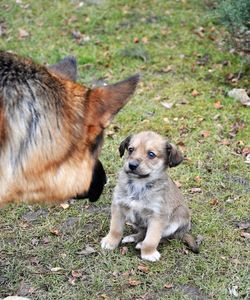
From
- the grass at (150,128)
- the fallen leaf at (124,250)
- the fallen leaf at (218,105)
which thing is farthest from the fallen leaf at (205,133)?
the fallen leaf at (124,250)

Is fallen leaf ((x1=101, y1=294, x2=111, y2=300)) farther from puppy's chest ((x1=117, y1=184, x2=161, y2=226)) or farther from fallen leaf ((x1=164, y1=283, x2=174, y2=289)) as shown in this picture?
puppy's chest ((x1=117, y1=184, x2=161, y2=226))

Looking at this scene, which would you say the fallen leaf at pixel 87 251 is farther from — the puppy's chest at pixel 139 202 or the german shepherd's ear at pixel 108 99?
the german shepherd's ear at pixel 108 99

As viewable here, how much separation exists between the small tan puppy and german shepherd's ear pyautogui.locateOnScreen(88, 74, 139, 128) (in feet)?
4.74

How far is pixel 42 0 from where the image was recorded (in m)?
11.0

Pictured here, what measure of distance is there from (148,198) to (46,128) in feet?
5.97

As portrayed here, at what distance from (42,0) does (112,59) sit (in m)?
2.87

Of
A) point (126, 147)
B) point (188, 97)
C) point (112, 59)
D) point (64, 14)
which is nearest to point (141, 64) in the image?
point (112, 59)

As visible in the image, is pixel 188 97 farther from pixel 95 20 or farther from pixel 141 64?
pixel 95 20

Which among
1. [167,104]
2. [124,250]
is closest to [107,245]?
[124,250]

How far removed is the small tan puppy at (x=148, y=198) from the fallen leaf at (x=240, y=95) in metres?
3.09

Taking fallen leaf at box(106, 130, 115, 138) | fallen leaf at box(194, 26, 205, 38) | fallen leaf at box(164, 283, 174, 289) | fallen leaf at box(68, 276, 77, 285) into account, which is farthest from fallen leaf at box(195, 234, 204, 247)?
fallen leaf at box(194, 26, 205, 38)

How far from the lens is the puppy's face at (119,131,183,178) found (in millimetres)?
4578

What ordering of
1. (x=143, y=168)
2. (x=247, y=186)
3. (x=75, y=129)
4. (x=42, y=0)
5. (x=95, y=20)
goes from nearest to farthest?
(x=75, y=129), (x=143, y=168), (x=247, y=186), (x=95, y=20), (x=42, y=0)

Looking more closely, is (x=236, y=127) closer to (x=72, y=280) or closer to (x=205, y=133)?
(x=205, y=133)
